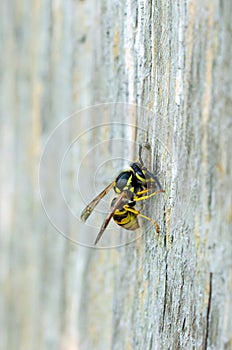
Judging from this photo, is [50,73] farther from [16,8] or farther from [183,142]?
[183,142]

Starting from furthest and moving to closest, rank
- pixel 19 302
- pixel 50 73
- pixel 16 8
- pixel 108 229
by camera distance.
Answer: pixel 19 302 → pixel 16 8 → pixel 50 73 → pixel 108 229

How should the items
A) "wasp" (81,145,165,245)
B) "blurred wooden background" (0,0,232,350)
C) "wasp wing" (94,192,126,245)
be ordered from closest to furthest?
"blurred wooden background" (0,0,232,350) → "wasp" (81,145,165,245) → "wasp wing" (94,192,126,245)

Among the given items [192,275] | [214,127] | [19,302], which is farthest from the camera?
[19,302]

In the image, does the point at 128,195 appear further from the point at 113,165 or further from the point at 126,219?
the point at 113,165

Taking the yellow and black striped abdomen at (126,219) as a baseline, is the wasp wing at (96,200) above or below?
above

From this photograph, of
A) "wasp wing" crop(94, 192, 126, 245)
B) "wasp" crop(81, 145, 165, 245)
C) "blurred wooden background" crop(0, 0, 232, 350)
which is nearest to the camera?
"blurred wooden background" crop(0, 0, 232, 350)

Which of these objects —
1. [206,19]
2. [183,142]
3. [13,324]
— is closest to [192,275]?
[183,142]

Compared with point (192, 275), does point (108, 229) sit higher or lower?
higher
